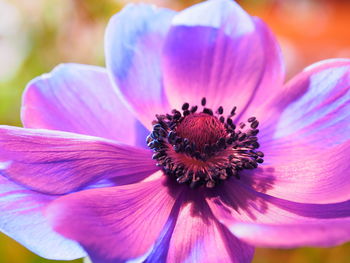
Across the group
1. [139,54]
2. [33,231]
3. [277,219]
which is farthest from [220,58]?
[33,231]

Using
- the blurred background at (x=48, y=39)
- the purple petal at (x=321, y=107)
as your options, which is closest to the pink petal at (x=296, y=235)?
the purple petal at (x=321, y=107)

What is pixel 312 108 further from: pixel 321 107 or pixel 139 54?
pixel 139 54

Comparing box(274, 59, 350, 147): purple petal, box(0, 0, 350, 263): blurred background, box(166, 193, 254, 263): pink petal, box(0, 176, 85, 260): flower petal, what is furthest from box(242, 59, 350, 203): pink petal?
box(0, 0, 350, 263): blurred background

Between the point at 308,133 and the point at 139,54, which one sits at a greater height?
the point at 139,54

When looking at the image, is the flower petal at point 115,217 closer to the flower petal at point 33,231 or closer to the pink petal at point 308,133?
the flower petal at point 33,231

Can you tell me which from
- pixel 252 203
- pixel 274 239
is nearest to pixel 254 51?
pixel 252 203

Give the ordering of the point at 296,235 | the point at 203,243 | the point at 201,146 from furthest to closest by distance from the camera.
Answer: the point at 201,146 → the point at 203,243 → the point at 296,235
